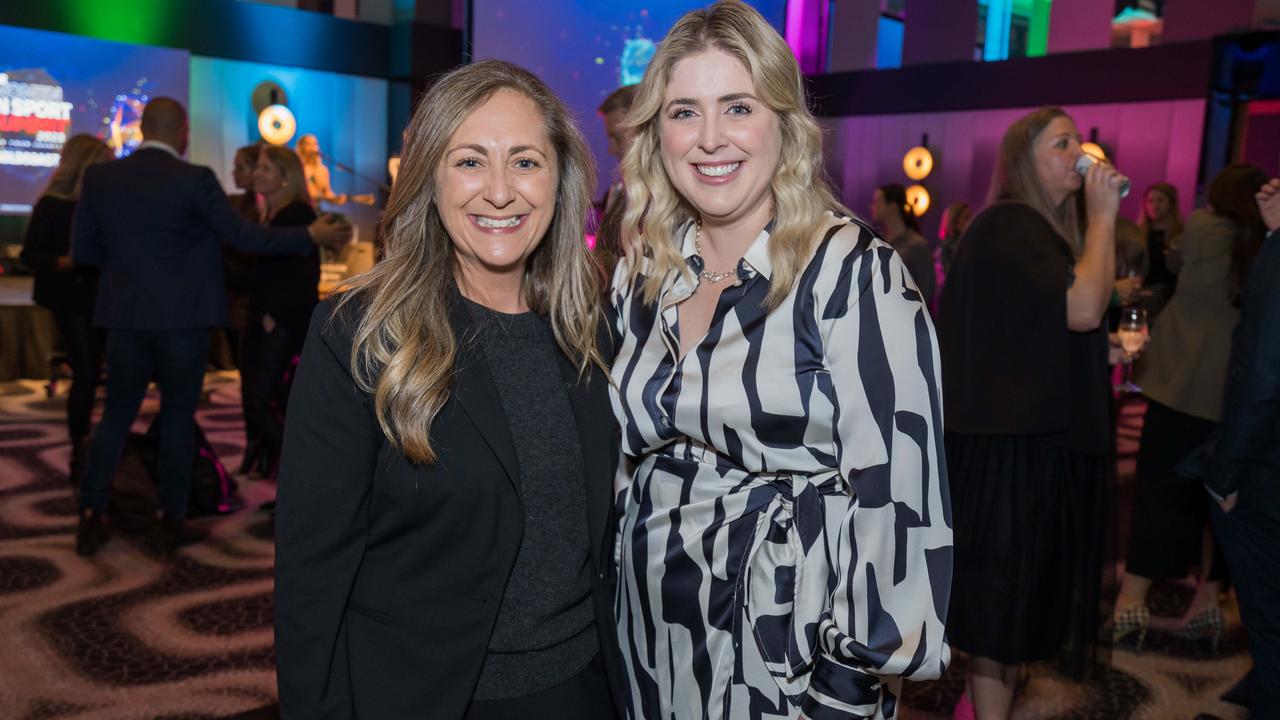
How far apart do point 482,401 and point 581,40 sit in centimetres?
359

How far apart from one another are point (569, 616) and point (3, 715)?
2210 millimetres

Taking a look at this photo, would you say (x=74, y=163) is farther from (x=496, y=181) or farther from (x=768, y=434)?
(x=768, y=434)

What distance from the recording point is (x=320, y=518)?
4.41 ft

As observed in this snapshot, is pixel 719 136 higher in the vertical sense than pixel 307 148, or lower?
lower

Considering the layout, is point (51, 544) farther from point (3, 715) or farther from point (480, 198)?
point (480, 198)

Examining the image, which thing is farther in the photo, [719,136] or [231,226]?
[231,226]

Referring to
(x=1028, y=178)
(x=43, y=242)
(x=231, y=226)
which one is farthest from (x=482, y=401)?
(x=43, y=242)

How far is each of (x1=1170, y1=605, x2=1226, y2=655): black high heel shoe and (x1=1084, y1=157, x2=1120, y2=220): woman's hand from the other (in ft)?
6.35

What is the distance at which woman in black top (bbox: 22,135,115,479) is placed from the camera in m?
5.08

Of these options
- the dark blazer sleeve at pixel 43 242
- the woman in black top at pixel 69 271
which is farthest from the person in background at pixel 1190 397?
the dark blazer sleeve at pixel 43 242

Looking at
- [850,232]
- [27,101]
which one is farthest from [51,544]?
[27,101]

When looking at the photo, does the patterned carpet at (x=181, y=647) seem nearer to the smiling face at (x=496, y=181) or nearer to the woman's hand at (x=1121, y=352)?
the woman's hand at (x=1121, y=352)

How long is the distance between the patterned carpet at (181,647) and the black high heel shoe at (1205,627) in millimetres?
73

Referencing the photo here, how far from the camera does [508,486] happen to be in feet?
4.62
